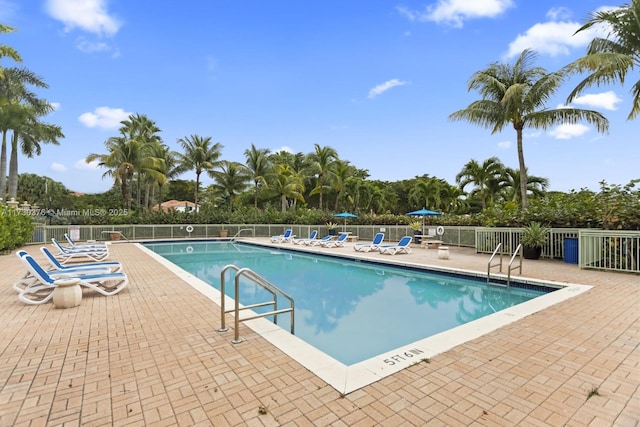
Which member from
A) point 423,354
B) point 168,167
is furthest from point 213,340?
point 168,167

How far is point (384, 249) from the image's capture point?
13.8 metres

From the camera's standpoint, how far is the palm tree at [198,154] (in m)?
28.3

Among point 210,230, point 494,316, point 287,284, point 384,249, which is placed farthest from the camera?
point 210,230

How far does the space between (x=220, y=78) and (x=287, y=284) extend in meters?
13.7

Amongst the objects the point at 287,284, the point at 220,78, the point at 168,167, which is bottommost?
the point at 287,284

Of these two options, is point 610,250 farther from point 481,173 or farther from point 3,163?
point 3,163

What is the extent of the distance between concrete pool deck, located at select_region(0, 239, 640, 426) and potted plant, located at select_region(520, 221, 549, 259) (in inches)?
257

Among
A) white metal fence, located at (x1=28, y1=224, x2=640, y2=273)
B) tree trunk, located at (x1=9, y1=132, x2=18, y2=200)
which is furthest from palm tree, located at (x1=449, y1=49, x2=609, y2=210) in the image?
tree trunk, located at (x1=9, y1=132, x2=18, y2=200)

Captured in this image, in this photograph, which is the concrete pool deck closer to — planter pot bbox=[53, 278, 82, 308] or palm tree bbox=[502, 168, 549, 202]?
planter pot bbox=[53, 278, 82, 308]

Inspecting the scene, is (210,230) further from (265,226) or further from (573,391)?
(573,391)

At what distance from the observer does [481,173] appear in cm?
2742

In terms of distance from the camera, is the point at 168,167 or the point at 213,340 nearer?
the point at 213,340

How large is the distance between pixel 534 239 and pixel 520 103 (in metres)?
7.06

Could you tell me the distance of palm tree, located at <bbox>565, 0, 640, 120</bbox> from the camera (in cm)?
1109
